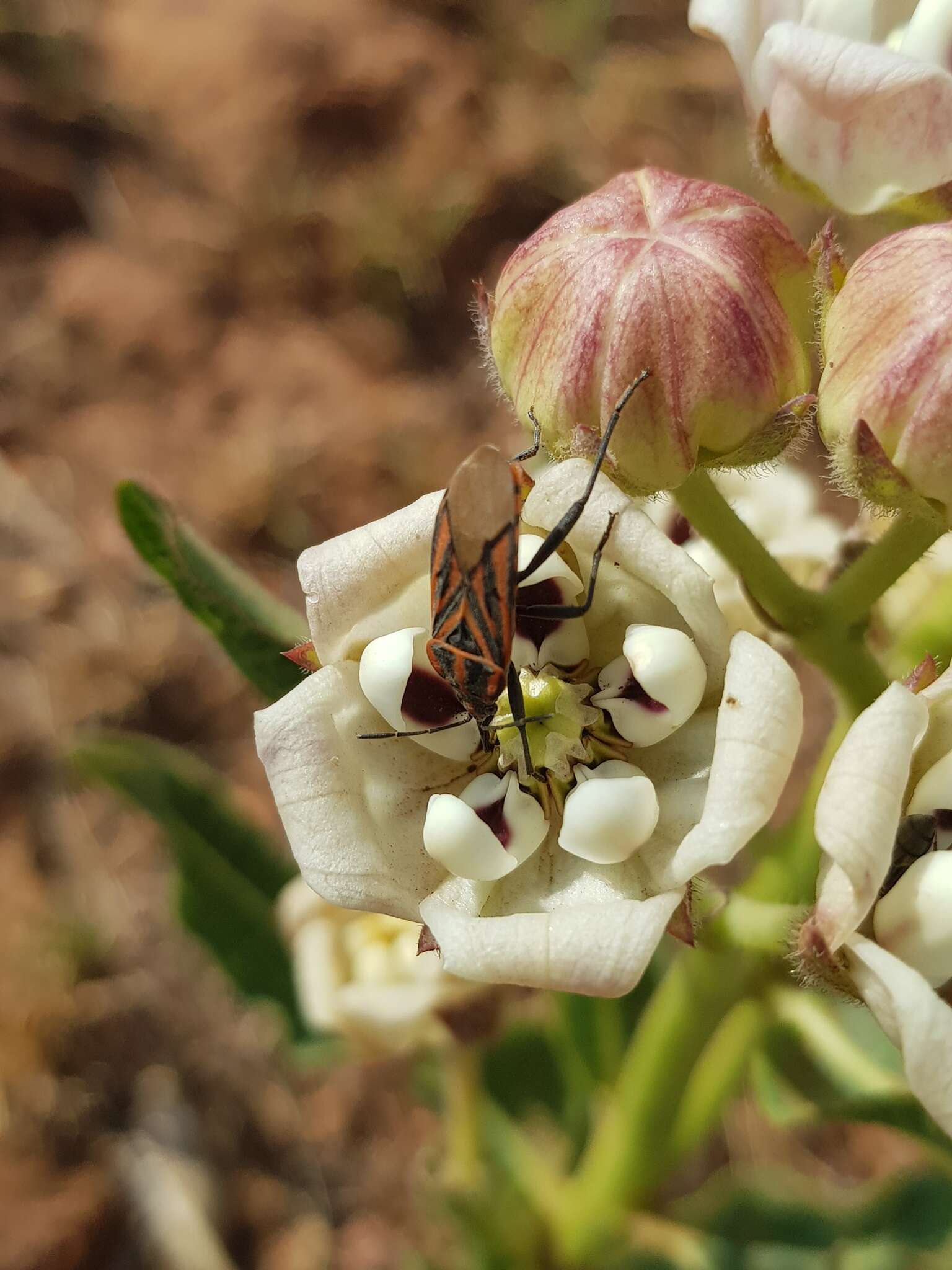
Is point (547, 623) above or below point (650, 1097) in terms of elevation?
above

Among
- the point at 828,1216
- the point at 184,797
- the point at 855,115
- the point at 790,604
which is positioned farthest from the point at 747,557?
the point at 828,1216

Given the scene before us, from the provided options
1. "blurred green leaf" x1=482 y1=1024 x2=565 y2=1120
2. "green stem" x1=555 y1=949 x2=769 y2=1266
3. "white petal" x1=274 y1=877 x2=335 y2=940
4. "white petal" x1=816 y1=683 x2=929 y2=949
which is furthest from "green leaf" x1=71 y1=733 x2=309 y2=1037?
"white petal" x1=816 y1=683 x2=929 y2=949

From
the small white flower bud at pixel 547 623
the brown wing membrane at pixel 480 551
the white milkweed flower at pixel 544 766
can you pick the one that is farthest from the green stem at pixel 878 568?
the brown wing membrane at pixel 480 551

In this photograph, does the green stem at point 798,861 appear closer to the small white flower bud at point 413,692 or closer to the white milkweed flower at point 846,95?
the small white flower bud at point 413,692

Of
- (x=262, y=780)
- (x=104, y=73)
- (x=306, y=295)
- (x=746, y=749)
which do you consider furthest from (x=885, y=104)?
(x=104, y=73)

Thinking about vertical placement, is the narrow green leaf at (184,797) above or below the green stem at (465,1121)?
above

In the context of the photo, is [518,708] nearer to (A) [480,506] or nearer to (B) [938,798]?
(A) [480,506]
